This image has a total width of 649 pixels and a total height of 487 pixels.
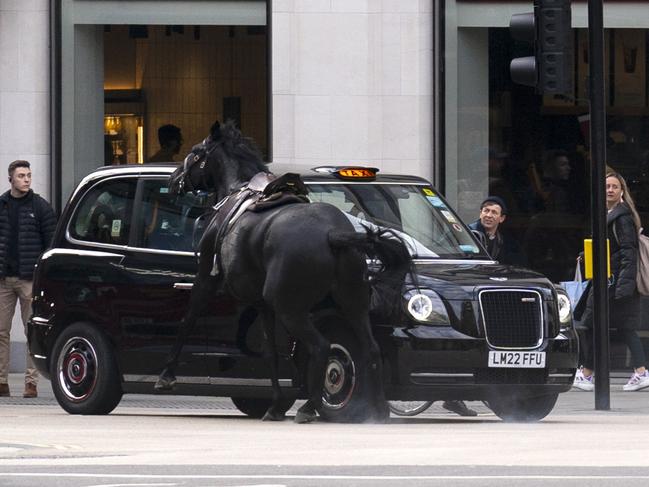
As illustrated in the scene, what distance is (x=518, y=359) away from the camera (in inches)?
494

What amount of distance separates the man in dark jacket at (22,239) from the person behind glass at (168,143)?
2979 millimetres

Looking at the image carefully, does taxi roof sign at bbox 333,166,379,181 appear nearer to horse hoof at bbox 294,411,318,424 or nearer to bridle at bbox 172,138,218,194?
bridle at bbox 172,138,218,194

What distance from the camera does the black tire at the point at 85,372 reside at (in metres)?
13.6

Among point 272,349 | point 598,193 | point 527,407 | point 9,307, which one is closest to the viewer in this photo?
point 272,349

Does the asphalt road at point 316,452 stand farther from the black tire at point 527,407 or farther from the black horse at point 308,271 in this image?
the black horse at point 308,271

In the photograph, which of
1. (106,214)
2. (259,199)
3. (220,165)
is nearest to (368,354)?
(259,199)

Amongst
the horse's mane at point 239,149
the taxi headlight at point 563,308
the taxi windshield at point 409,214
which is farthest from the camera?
the horse's mane at point 239,149

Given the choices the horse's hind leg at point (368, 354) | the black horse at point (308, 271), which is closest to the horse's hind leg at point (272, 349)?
the black horse at point (308, 271)

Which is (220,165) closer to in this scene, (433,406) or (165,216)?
(165,216)

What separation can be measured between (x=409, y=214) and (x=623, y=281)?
414cm

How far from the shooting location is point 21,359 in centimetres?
1958

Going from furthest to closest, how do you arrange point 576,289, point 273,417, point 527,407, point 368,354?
point 576,289 → point 527,407 → point 273,417 → point 368,354

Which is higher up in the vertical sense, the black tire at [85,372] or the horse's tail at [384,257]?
the horse's tail at [384,257]

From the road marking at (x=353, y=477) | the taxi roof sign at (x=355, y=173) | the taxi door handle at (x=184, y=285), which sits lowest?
the road marking at (x=353, y=477)
